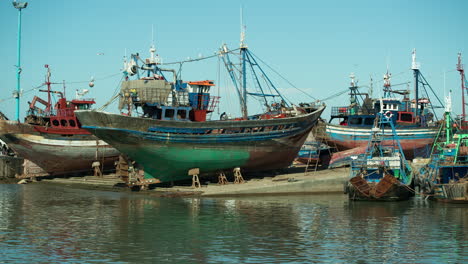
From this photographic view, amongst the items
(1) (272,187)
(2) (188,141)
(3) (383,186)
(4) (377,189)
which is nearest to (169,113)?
(2) (188,141)

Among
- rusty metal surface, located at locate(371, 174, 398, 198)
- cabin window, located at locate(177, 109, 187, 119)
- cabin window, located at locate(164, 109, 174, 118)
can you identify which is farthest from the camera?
cabin window, located at locate(177, 109, 187, 119)

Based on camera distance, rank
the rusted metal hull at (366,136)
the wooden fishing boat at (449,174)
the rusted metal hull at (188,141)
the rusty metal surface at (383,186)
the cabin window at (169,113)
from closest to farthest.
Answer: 1. the wooden fishing boat at (449,174)
2. the rusty metal surface at (383,186)
3. the rusted metal hull at (188,141)
4. the cabin window at (169,113)
5. the rusted metal hull at (366,136)

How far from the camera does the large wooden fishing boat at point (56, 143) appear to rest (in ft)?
161

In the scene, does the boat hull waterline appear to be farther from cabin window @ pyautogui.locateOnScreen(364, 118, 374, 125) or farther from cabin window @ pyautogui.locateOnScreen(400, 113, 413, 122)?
cabin window @ pyautogui.locateOnScreen(400, 113, 413, 122)

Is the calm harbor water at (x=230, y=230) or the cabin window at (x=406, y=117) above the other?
the cabin window at (x=406, y=117)

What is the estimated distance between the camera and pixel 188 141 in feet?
130

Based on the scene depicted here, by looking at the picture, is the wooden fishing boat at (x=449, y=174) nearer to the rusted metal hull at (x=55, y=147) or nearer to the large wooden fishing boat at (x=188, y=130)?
the large wooden fishing boat at (x=188, y=130)

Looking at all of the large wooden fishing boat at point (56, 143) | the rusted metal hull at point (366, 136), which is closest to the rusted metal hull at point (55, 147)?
the large wooden fishing boat at point (56, 143)

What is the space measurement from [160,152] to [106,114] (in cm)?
438

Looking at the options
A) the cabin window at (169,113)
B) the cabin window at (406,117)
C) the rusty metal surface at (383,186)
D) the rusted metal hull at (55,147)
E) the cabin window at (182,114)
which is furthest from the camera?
the cabin window at (406,117)

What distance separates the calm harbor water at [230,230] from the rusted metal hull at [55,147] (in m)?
12.1

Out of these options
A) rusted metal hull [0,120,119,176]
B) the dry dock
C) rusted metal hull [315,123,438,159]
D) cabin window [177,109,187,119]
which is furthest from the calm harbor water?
rusted metal hull [315,123,438,159]

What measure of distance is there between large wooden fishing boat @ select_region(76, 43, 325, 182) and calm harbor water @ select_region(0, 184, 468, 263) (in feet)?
12.4

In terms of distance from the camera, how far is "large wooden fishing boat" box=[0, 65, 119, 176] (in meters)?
49.0
